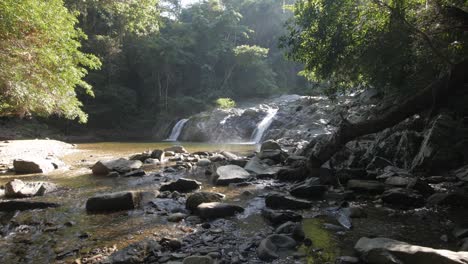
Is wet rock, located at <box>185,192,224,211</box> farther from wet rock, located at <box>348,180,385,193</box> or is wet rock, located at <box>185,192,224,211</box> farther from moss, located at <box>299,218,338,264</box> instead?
wet rock, located at <box>348,180,385,193</box>

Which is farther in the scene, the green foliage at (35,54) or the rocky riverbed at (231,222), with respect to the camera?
the green foliage at (35,54)

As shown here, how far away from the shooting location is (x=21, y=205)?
6.34 m

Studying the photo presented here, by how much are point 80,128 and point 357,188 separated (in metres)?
30.6

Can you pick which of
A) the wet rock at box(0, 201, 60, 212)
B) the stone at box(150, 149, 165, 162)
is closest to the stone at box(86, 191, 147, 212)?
the wet rock at box(0, 201, 60, 212)

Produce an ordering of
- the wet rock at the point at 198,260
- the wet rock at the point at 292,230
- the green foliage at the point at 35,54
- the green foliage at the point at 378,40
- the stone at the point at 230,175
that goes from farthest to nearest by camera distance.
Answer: the stone at the point at 230,175 → the green foliage at the point at 35,54 → the green foliage at the point at 378,40 → the wet rock at the point at 292,230 → the wet rock at the point at 198,260

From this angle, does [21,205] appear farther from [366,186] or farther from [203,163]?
[366,186]

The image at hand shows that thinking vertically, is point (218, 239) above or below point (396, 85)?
below

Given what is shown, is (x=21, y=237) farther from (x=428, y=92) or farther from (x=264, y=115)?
(x=264, y=115)

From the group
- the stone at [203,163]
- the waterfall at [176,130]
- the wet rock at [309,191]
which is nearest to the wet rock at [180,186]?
the wet rock at [309,191]

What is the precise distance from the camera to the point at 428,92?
25.7 ft

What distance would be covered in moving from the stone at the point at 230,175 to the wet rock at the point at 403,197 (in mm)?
3726

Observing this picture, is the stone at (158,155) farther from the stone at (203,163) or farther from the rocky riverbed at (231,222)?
the rocky riverbed at (231,222)

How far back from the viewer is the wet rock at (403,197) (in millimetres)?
6211

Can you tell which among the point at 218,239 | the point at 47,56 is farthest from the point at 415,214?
the point at 47,56
